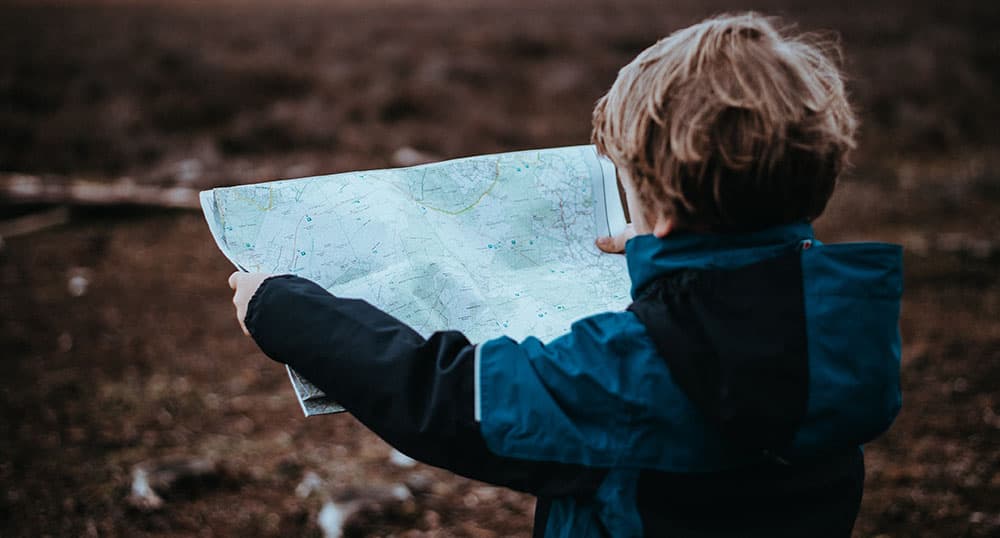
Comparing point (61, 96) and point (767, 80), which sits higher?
point (767, 80)

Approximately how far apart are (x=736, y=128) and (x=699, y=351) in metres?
0.33

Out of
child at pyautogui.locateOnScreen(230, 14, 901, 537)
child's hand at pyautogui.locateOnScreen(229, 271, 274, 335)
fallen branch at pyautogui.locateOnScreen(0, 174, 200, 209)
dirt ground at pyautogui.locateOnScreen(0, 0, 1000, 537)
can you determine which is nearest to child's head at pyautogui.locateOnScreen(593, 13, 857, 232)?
child at pyautogui.locateOnScreen(230, 14, 901, 537)

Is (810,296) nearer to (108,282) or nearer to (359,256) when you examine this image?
(359,256)

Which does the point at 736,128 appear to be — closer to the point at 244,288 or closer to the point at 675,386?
the point at 675,386

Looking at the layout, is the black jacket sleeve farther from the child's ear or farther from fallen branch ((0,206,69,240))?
fallen branch ((0,206,69,240))

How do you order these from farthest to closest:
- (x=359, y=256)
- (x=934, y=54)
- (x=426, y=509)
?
(x=934, y=54)
(x=426, y=509)
(x=359, y=256)

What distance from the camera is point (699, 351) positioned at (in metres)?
1.17

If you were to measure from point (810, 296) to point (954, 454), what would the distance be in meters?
2.91

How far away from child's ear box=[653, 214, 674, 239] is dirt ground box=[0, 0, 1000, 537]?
219 cm

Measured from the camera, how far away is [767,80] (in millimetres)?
1193

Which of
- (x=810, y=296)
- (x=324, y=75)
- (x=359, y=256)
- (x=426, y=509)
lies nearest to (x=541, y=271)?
(x=359, y=256)

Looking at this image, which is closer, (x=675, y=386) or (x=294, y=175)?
(x=675, y=386)

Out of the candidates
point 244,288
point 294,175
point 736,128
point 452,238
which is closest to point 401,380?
point 244,288

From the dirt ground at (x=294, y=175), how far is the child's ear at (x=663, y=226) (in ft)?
7.20
